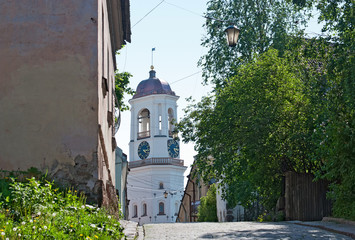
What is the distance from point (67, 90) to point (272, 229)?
4473 mm

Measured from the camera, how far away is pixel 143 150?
92938 millimetres

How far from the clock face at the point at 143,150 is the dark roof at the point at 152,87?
24.2ft

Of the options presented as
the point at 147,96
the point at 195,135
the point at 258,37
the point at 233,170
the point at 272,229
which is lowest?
the point at 272,229

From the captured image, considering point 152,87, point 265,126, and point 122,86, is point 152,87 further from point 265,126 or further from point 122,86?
point 265,126

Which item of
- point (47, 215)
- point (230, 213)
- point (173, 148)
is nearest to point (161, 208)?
point (173, 148)

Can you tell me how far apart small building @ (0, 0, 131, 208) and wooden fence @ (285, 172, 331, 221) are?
7.77m

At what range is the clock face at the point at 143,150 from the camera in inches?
3621

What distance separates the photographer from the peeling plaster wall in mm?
10461

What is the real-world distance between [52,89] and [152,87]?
267 ft

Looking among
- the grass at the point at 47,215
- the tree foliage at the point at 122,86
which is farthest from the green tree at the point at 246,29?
the grass at the point at 47,215

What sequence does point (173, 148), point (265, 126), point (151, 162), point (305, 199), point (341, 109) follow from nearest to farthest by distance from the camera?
point (341, 109) → point (305, 199) → point (265, 126) → point (151, 162) → point (173, 148)

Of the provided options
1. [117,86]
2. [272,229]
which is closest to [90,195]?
[272,229]

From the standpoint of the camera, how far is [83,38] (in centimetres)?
1090

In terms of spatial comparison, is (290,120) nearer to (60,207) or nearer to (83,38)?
(83,38)
